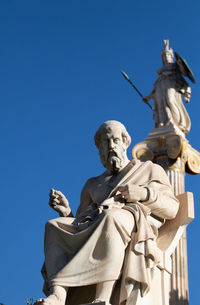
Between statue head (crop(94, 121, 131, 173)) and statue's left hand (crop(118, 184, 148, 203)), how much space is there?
0.55m

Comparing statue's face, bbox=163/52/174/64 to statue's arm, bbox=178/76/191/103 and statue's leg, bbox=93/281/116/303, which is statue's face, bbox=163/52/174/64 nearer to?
statue's arm, bbox=178/76/191/103

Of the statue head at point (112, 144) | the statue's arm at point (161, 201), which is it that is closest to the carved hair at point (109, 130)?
the statue head at point (112, 144)

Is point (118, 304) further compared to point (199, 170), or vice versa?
point (199, 170)

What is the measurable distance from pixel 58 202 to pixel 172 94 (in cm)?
859

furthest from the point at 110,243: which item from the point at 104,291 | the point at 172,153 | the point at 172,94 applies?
the point at 172,94

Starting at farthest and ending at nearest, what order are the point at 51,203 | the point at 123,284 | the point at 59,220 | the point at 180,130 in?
the point at 180,130, the point at 51,203, the point at 59,220, the point at 123,284

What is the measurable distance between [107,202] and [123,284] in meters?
0.85

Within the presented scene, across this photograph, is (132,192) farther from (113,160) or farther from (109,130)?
(109,130)

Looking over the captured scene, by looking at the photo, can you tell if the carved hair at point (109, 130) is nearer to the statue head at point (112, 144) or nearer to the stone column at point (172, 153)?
the statue head at point (112, 144)

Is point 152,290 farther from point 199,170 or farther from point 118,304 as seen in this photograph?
point 199,170

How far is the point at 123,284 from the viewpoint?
200 inches

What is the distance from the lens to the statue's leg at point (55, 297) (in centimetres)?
487

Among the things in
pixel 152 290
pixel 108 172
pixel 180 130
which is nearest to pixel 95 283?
pixel 152 290

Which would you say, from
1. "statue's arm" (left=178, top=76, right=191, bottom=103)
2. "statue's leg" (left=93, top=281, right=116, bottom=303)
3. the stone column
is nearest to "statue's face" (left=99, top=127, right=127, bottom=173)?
"statue's leg" (left=93, top=281, right=116, bottom=303)
